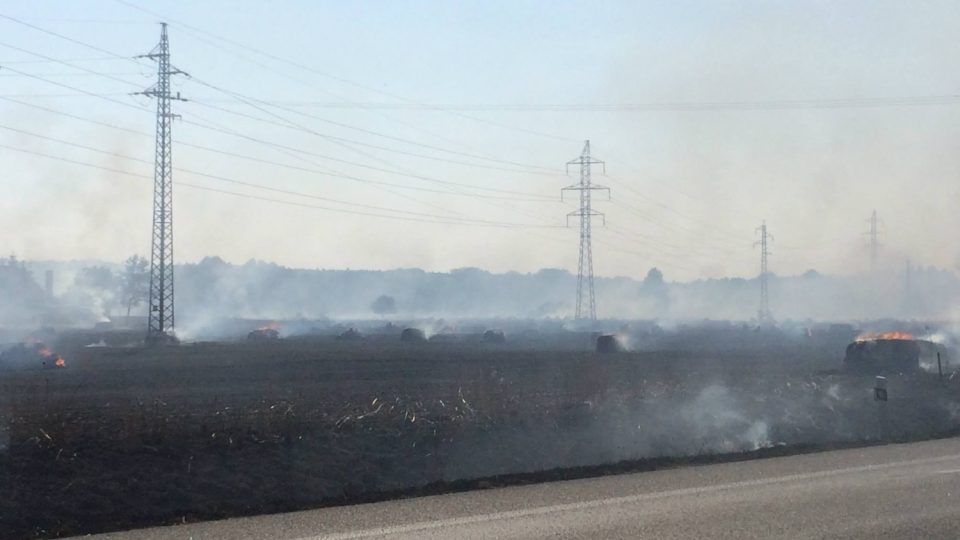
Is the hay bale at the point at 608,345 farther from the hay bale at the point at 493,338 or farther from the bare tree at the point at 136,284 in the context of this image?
the bare tree at the point at 136,284

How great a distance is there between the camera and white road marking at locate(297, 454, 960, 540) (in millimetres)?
11711

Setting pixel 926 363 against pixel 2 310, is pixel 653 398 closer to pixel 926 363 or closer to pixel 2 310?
pixel 926 363

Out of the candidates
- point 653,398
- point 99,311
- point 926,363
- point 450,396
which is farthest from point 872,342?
point 99,311

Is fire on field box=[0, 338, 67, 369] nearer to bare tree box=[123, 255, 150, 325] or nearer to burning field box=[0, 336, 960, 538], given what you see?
burning field box=[0, 336, 960, 538]

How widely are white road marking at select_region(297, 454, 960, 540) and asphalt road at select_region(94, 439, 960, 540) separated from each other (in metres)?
0.01

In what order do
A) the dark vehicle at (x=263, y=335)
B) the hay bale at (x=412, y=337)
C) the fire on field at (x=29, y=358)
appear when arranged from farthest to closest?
the dark vehicle at (x=263, y=335) → the hay bale at (x=412, y=337) → the fire on field at (x=29, y=358)

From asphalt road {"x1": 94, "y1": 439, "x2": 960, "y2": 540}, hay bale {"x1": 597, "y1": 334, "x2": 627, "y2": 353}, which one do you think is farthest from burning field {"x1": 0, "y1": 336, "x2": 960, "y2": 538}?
hay bale {"x1": 597, "y1": 334, "x2": 627, "y2": 353}

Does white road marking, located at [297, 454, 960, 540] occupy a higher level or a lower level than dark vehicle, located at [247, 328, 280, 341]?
lower

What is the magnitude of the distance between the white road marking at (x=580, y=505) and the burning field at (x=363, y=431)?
2695 mm

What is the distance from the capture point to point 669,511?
1297 cm

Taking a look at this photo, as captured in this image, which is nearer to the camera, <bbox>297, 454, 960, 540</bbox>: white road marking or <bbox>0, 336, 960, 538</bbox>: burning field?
<bbox>297, 454, 960, 540</bbox>: white road marking

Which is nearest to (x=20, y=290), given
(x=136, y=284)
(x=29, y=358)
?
(x=136, y=284)

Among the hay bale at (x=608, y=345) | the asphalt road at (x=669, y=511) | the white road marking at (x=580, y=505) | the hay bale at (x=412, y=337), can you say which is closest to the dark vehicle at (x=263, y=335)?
the hay bale at (x=412, y=337)

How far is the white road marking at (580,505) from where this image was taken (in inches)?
461
